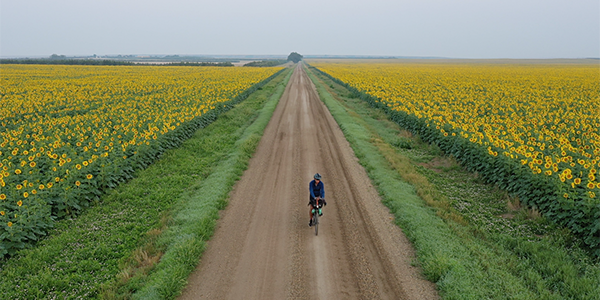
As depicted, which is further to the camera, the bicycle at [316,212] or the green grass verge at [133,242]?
the bicycle at [316,212]

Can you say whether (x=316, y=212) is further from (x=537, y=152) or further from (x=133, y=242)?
(x=537, y=152)

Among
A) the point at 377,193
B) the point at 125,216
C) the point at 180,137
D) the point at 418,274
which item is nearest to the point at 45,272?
the point at 125,216

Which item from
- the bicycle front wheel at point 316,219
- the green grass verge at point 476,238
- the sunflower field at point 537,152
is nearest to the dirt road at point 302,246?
the bicycle front wheel at point 316,219

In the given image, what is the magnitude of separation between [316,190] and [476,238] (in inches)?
181

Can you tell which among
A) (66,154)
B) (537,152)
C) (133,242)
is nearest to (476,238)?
(537,152)

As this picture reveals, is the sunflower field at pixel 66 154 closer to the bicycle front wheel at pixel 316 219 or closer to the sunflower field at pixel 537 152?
the bicycle front wheel at pixel 316 219

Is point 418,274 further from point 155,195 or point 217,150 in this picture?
point 217,150

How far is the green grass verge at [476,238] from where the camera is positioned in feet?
25.5

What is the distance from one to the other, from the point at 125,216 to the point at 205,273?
4.54 metres

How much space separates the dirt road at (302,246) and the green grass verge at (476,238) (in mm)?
497

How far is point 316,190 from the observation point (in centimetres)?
1049

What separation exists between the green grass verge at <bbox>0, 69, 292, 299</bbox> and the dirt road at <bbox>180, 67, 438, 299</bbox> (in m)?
0.52

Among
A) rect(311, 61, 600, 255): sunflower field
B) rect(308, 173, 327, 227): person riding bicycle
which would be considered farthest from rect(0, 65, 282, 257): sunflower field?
rect(311, 61, 600, 255): sunflower field

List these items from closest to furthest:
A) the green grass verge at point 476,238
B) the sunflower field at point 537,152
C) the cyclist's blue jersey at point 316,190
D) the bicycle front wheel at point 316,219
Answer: the green grass verge at point 476,238 < the sunflower field at point 537,152 < the bicycle front wheel at point 316,219 < the cyclist's blue jersey at point 316,190
